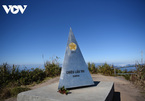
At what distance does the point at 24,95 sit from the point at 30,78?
18.4 ft

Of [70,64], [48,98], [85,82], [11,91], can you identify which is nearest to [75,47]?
[70,64]

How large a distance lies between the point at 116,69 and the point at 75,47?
8.91 meters

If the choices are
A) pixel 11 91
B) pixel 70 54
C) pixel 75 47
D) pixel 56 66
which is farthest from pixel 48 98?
pixel 56 66

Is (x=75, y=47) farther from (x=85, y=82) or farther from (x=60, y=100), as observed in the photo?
(x=60, y=100)

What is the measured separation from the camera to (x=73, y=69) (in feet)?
13.4

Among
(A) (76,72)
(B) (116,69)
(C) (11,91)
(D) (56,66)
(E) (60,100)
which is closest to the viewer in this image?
(E) (60,100)

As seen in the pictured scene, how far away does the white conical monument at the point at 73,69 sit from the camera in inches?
156

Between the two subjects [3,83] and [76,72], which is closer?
[76,72]

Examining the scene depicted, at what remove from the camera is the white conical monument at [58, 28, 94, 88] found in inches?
156

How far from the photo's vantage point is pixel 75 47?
4.34 metres

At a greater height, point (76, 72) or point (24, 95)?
point (76, 72)

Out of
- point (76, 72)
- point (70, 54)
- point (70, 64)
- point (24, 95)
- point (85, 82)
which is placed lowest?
point (24, 95)

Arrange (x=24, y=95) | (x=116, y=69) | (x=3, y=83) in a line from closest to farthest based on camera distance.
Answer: (x=24, y=95) < (x=3, y=83) < (x=116, y=69)

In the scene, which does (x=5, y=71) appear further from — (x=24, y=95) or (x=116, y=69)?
(x=116, y=69)
